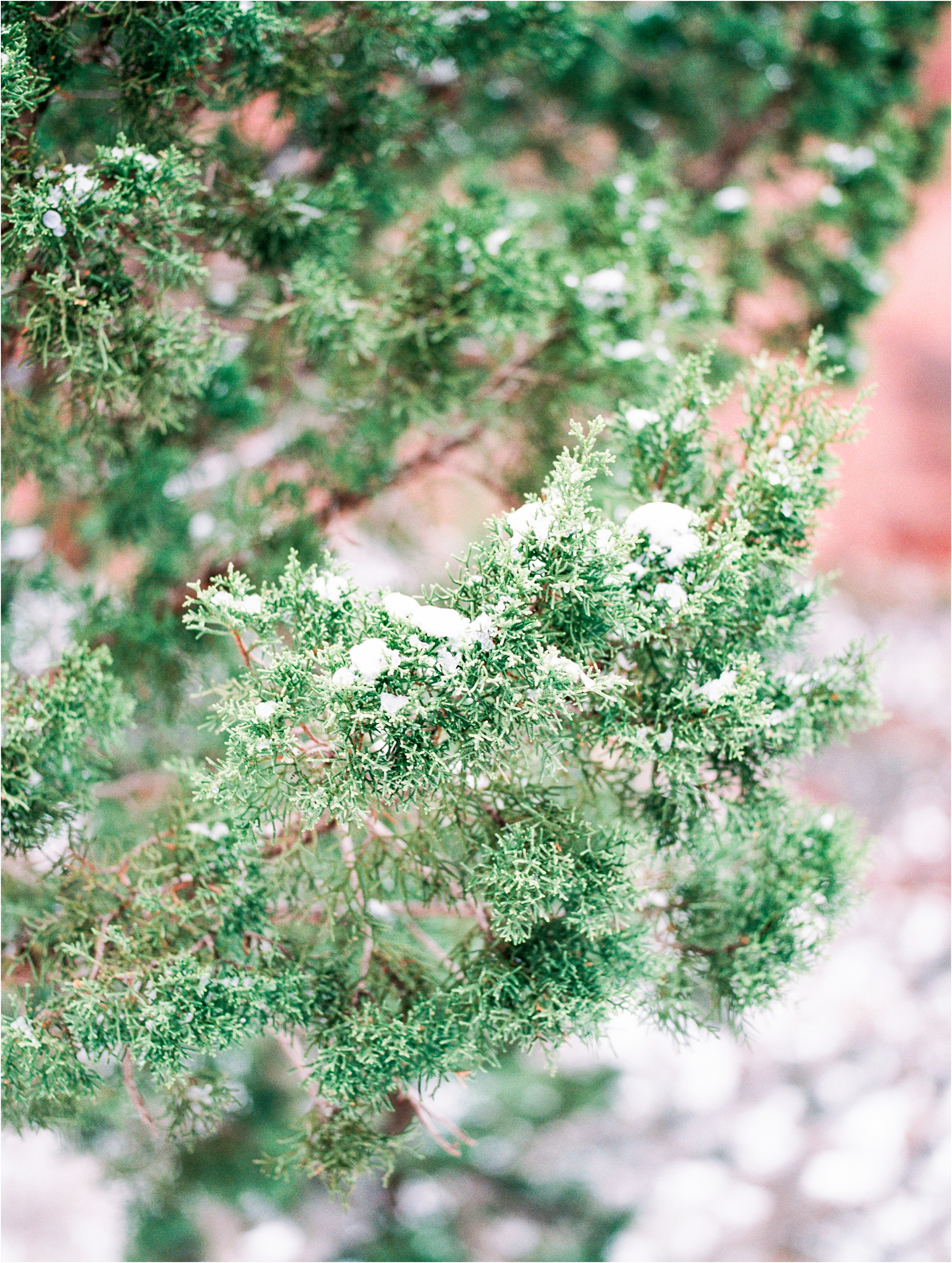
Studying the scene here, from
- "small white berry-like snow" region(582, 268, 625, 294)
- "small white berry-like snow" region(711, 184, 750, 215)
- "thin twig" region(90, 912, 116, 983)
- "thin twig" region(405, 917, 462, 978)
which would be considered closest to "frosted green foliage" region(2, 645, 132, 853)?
"thin twig" region(90, 912, 116, 983)

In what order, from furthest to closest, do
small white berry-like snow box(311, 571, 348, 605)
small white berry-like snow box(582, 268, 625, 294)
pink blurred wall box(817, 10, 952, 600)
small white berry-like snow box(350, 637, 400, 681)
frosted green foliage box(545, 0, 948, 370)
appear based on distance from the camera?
1. pink blurred wall box(817, 10, 952, 600)
2. frosted green foliage box(545, 0, 948, 370)
3. small white berry-like snow box(582, 268, 625, 294)
4. small white berry-like snow box(311, 571, 348, 605)
5. small white berry-like snow box(350, 637, 400, 681)

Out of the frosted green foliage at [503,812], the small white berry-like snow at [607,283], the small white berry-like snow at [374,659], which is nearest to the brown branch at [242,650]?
the frosted green foliage at [503,812]

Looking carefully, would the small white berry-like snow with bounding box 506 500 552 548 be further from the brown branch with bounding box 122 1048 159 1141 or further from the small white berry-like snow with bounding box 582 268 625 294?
the brown branch with bounding box 122 1048 159 1141

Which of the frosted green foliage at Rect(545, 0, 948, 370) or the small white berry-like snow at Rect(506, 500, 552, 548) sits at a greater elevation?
the frosted green foliage at Rect(545, 0, 948, 370)

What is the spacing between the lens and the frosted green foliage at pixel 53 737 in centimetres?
119

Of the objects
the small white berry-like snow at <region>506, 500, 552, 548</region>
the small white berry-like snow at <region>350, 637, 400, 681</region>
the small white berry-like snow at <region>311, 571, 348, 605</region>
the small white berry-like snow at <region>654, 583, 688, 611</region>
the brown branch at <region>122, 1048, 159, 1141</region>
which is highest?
the small white berry-like snow at <region>311, 571, 348, 605</region>

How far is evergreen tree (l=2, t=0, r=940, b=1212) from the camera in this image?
93 centimetres

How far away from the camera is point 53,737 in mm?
1217

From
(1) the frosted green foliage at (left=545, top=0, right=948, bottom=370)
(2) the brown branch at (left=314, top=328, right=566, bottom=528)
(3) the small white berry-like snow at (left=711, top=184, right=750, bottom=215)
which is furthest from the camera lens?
(1) the frosted green foliage at (left=545, top=0, right=948, bottom=370)

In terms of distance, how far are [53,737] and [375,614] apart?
0.64 m

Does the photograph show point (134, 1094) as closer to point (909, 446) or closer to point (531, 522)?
point (531, 522)

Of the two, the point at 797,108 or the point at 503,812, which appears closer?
Answer: the point at 503,812

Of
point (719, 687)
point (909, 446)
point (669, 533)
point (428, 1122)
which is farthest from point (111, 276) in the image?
point (909, 446)

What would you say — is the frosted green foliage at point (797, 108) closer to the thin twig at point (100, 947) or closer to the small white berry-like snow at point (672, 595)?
the small white berry-like snow at point (672, 595)
